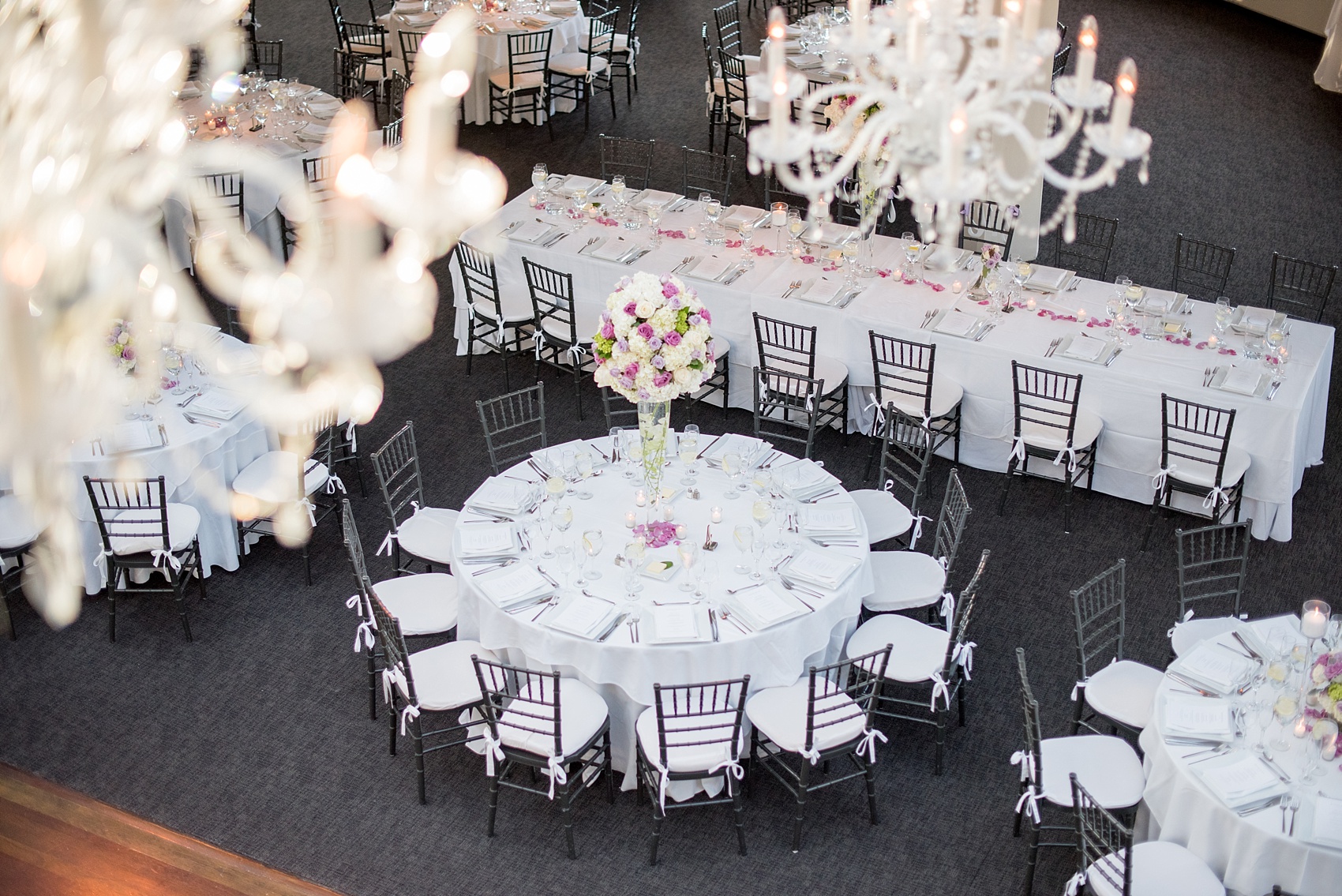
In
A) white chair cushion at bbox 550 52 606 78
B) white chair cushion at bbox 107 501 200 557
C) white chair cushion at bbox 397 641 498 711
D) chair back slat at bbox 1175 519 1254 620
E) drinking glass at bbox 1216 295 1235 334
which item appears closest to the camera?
white chair cushion at bbox 397 641 498 711

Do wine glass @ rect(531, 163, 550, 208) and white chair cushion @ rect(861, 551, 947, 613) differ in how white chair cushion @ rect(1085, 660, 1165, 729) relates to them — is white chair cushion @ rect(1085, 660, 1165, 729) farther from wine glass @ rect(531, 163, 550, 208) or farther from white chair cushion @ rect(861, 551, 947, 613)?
wine glass @ rect(531, 163, 550, 208)

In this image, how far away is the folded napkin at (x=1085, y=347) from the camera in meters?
7.41

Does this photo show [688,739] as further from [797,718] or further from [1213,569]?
[1213,569]

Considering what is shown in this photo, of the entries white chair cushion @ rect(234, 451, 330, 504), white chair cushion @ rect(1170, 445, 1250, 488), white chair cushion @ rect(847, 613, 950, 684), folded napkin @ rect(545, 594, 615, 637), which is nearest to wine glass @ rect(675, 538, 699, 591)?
folded napkin @ rect(545, 594, 615, 637)

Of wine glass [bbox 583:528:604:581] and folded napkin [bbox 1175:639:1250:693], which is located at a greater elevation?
wine glass [bbox 583:528:604:581]

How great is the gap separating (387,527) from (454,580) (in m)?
1.53

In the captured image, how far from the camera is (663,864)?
5.54 m

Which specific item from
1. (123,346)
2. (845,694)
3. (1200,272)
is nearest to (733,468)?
(845,694)

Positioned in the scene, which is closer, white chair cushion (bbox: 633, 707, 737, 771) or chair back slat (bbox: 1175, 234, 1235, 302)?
white chair cushion (bbox: 633, 707, 737, 771)

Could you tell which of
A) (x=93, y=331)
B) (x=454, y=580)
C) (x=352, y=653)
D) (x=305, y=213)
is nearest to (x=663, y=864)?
(x=454, y=580)

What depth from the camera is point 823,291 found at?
322 inches

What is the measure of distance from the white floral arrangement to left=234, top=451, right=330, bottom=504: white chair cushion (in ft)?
7.53

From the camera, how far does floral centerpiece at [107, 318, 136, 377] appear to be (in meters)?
7.17

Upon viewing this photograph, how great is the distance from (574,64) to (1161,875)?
9.16m
